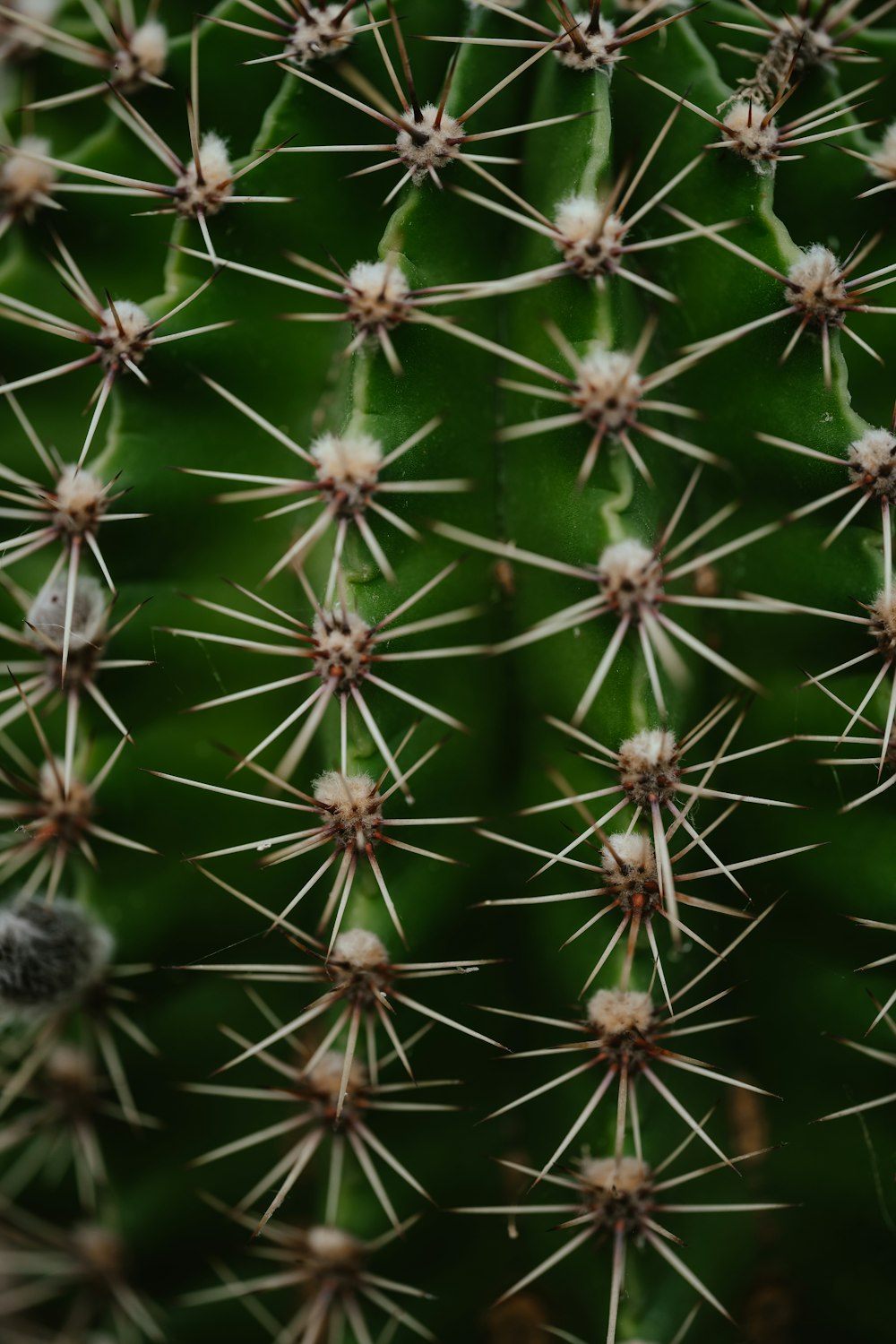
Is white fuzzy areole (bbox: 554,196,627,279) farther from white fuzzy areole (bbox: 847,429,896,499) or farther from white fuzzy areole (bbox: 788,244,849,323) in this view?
white fuzzy areole (bbox: 847,429,896,499)

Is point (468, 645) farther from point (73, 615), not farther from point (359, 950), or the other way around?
point (73, 615)

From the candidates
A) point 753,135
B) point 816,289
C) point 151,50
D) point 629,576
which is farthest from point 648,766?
point 151,50

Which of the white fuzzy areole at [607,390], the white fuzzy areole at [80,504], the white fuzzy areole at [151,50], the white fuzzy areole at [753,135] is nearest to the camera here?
the white fuzzy areole at [607,390]

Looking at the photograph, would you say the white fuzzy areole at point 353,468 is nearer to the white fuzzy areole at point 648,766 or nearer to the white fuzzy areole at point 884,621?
the white fuzzy areole at point 648,766

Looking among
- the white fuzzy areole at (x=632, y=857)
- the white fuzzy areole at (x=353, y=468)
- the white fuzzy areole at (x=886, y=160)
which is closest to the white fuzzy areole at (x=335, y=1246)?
the white fuzzy areole at (x=632, y=857)

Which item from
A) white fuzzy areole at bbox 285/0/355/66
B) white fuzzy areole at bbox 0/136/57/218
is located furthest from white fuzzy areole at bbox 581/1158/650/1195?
white fuzzy areole at bbox 0/136/57/218

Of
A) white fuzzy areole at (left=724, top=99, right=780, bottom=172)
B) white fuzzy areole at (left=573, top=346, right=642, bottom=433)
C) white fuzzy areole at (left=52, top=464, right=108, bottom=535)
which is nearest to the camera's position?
white fuzzy areole at (left=573, top=346, right=642, bottom=433)
